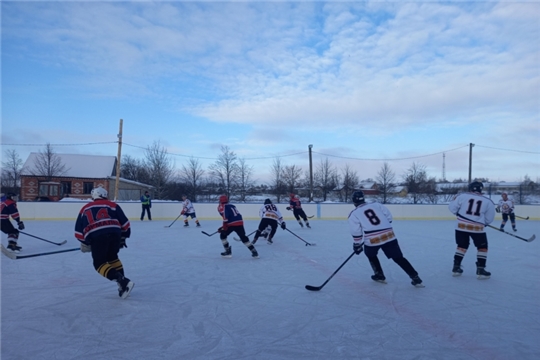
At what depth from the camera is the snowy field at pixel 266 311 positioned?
270 cm

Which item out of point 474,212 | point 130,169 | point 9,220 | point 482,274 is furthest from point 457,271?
point 130,169

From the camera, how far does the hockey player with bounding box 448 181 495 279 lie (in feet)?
15.9

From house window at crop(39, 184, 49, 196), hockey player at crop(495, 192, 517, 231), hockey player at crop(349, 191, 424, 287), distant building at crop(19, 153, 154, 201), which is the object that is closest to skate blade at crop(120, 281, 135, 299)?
hockey player at crop(349, 191, 424, 287)

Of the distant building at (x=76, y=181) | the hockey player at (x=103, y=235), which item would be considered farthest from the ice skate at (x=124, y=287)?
the distant building at (x=76, y=181)

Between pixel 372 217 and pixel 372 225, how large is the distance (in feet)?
0.30

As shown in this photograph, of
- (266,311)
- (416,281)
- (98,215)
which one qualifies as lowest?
(266,311)

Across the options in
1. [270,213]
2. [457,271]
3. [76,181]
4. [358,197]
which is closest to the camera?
[358,197]

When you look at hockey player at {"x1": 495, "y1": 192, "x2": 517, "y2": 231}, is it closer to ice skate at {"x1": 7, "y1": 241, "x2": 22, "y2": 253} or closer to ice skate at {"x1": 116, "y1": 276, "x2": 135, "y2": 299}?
ice skate at {"x1": 116, "y1": 276, "x2": 135, "y2": 299}

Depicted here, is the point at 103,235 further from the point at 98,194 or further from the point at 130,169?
the point at 130,169

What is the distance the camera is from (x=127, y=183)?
Result: 3022 cm

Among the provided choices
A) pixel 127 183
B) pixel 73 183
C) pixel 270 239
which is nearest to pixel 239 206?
pixel 270 239

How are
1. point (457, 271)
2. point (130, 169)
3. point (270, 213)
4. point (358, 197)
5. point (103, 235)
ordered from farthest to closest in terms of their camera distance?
point (130, 169) → point (270, 213) → point (457, 271) → point (358, 197) → point (103, 235)

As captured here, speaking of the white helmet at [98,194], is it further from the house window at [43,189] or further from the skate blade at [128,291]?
the house window at [43,189]

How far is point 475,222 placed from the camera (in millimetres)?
4879
